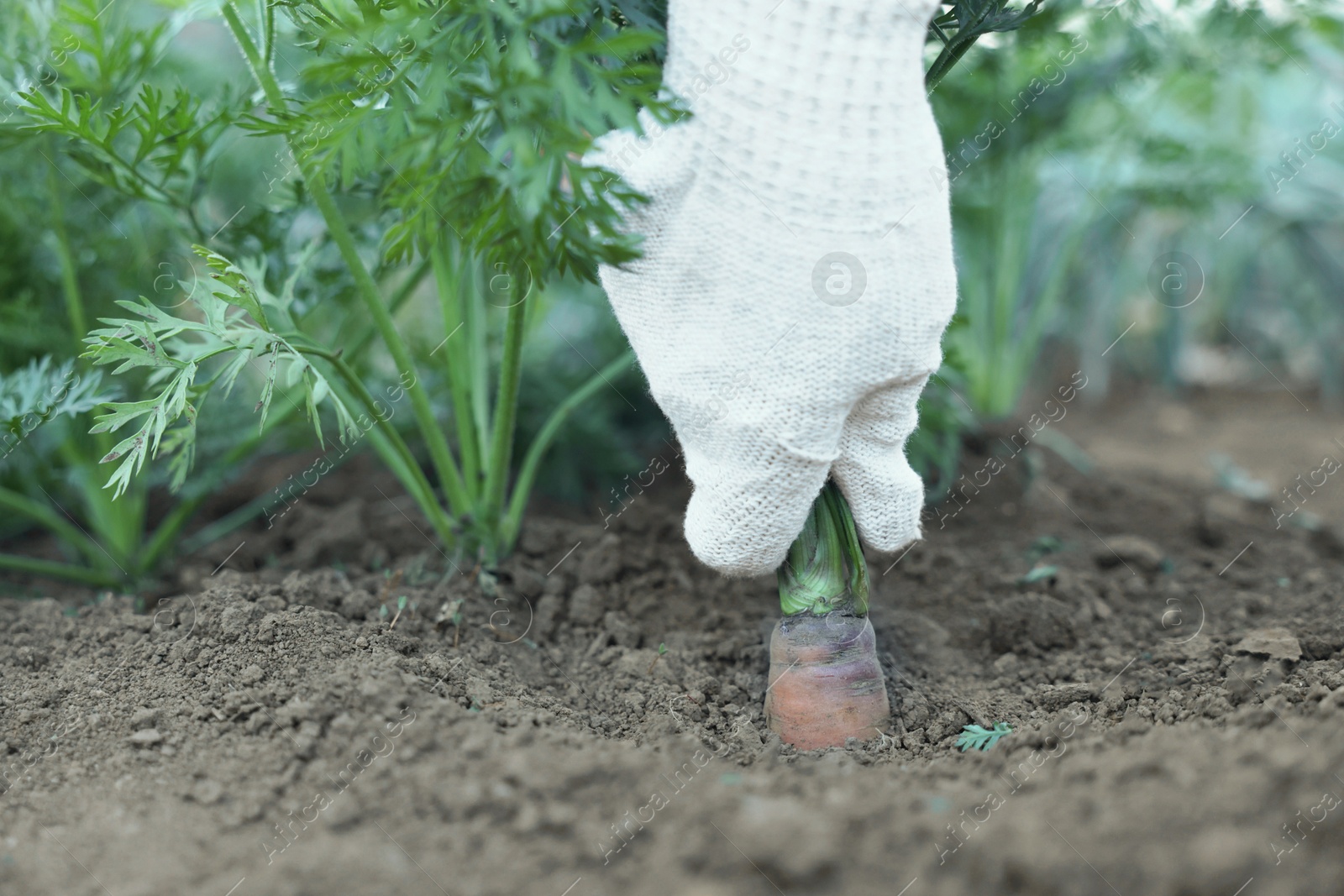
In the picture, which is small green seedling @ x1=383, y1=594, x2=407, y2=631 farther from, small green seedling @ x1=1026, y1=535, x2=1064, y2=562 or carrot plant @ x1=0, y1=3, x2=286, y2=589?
small green seedling @ x1=1026, y1=535, x2=1064, y2=562

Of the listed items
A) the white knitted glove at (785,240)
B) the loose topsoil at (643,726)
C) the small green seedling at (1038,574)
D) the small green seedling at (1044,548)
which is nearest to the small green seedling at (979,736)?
the loose topsoil at (643,726)

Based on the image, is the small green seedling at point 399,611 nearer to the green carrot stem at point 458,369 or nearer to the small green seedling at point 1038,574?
the green carrot stem at point 458,369

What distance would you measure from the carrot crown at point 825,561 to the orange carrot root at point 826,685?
0.02 meters

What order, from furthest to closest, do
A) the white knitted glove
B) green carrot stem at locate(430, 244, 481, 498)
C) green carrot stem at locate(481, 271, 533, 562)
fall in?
green carrot stem at locate(430, 244, 481, 498) → green carrot stem at locate(481, 271, 533, 562) → the white knitted glove

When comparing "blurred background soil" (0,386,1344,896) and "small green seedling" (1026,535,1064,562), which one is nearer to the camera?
"blurred background soil" (0,386,1344,896)

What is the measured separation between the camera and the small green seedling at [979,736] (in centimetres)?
120

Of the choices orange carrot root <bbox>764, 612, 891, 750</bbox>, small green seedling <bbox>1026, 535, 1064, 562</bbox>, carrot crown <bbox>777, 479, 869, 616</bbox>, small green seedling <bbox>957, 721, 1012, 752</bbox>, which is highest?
carrot crown <bbox>777, 479, 869, 616</bbox>

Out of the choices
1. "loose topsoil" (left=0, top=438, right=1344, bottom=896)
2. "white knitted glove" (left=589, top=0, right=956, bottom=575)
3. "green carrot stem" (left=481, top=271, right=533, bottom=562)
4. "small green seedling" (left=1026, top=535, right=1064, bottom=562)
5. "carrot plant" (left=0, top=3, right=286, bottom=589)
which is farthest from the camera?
"small green seedling" (left=1026, top=535, right=1064, bottom=562)

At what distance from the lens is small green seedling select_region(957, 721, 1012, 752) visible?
1.20m

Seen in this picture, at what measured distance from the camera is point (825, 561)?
1.26 m

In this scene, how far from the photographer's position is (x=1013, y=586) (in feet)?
5.69

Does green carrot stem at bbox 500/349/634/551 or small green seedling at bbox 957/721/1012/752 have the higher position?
green carrot stem at bbox 500/349/634/551

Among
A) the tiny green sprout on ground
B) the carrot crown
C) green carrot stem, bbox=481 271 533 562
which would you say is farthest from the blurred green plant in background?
the carrot crown

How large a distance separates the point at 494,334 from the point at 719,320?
1109mm
